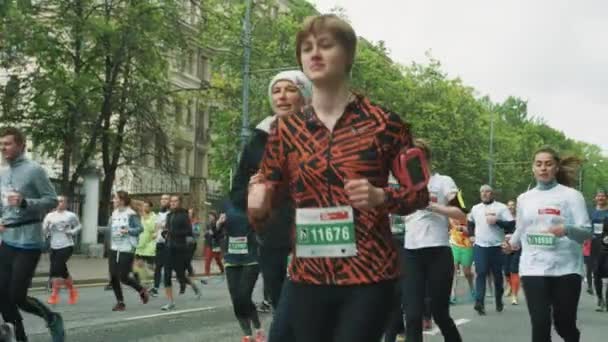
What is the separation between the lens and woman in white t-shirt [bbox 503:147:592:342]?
7.50 m

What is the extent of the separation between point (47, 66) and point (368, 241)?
2778 centimetres

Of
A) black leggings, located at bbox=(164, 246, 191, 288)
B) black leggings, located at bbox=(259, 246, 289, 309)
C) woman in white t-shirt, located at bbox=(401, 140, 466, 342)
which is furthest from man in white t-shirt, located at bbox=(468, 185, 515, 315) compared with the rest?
black leggings, located at bbox=(259, 246, 289, 309)

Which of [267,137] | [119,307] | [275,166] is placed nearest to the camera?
[275,166]

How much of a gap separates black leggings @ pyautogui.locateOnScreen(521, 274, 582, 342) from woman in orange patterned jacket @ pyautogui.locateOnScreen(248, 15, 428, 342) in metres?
3.82

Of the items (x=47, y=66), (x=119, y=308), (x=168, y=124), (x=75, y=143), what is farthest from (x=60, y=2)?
(x=119, y=308)

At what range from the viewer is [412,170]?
3838 millimetres

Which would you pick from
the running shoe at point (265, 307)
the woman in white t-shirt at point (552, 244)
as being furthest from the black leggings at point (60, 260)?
the woman in white t-shirt at point (552, 244)

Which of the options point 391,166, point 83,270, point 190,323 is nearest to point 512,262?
point 190,323

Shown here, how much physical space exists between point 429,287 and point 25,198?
328cm

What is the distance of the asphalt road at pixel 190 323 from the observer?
1084 centimetres

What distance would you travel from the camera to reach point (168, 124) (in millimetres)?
36062

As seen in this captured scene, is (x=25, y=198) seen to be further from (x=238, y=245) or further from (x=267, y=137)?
(x=267, y=137)

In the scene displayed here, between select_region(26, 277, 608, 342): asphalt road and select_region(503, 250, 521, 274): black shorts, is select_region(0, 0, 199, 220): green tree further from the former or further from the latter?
select_region(503, 250, 521, 274): black shorts

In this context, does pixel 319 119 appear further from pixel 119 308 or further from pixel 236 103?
pixel 236 103
